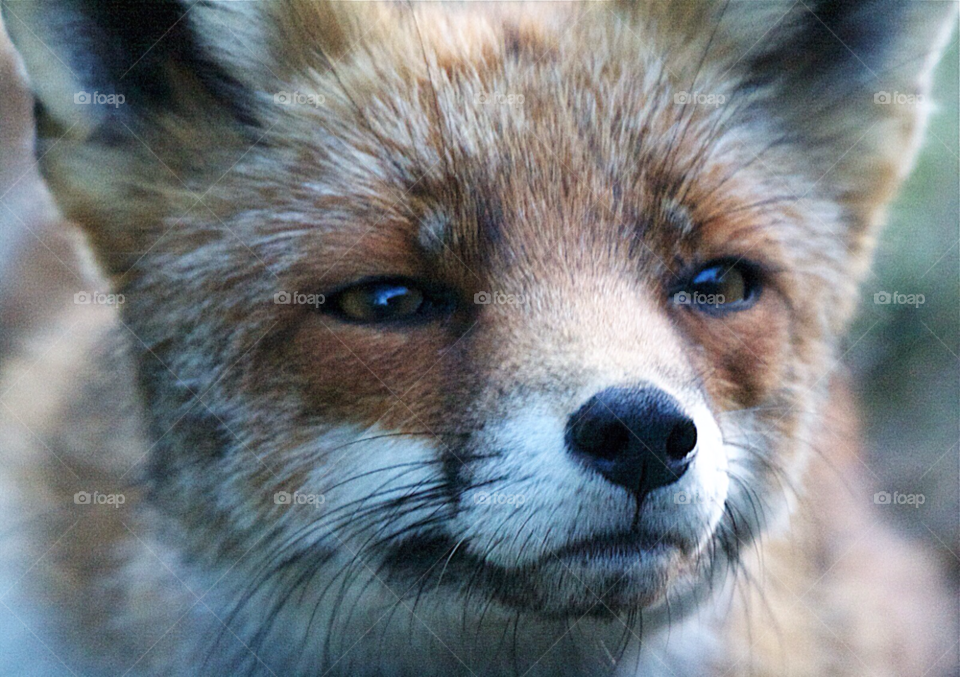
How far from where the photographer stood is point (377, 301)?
1853 millimetres

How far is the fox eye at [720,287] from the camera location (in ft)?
6.61

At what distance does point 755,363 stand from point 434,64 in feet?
3.23

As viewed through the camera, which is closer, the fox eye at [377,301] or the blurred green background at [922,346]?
the fox eye at [377,301]

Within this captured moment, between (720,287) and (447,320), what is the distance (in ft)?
2.07

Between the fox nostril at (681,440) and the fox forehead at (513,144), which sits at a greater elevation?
the fox forehead at (513,144)

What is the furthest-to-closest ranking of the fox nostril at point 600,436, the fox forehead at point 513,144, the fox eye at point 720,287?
the fox eye at point 720,287, the fox forehead at point 513,144, the fox nostril at point 600,436

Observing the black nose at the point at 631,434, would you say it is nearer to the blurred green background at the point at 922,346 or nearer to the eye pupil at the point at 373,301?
the eye pupil at the point at 373,301

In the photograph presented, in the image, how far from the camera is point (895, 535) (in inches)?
120

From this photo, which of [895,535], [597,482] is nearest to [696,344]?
[597,482]

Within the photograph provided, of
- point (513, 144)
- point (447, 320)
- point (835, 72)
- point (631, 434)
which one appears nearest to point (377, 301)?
point (447, 320)

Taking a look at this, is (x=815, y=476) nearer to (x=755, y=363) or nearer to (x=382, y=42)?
(x=755, y=363)

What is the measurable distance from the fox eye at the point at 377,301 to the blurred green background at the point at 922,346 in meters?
1.56

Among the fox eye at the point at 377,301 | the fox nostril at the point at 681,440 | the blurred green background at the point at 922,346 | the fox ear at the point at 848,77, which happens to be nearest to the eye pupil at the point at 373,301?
the fox eye at the point at 377,301

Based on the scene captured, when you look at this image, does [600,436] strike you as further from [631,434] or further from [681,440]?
[681,440]
